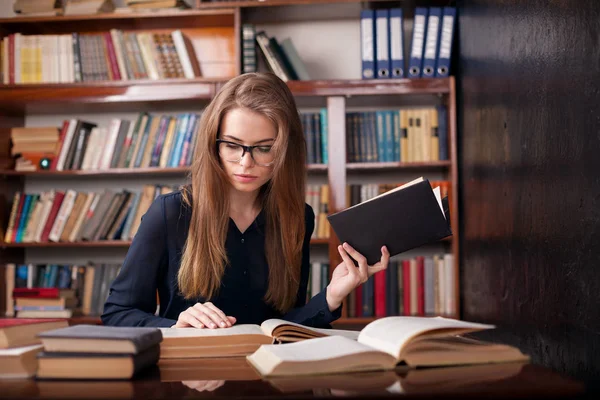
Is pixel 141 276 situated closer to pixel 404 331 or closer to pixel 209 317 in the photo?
pixel 209 317

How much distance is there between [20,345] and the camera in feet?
3.52

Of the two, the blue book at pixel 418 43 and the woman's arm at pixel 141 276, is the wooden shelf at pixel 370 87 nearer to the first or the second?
the blue book at pixel 418 43

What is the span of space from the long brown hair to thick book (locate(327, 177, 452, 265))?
309 millimetres

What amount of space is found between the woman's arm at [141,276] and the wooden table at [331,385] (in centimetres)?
72

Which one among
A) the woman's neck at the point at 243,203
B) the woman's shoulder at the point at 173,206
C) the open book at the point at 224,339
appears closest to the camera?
the open book at the point at 224,339

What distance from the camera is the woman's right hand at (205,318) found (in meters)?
1.38

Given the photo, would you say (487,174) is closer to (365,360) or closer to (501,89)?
(501,89)

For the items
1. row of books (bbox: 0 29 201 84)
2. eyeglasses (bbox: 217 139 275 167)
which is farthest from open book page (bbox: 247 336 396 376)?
row of books (bbox: 0 29 201 84)

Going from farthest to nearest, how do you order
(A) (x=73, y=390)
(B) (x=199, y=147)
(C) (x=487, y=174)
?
(C) (x=487, y=174) < (B) (x=199, y=147) < (A) (x=73, y=390)

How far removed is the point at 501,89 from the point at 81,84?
2.14m

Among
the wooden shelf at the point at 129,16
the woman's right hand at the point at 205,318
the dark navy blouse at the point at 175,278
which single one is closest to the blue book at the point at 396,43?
the wooden shelf at the point at 129,16

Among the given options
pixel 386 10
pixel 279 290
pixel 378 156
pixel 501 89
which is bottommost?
pixel 279 290

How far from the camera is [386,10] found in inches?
140

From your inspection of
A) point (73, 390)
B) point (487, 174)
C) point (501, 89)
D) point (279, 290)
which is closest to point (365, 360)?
point (73, 390)
